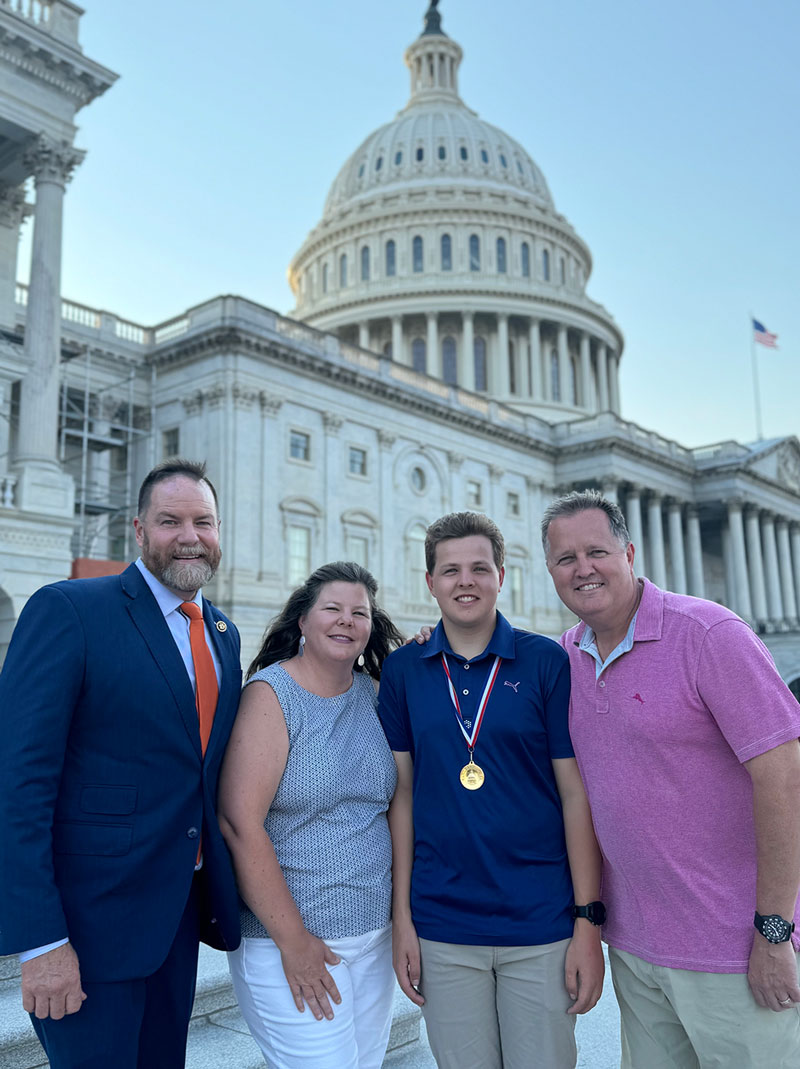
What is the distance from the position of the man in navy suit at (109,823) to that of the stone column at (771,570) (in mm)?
59965

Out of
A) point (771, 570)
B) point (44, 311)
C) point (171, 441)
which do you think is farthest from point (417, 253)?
point (44, 311)

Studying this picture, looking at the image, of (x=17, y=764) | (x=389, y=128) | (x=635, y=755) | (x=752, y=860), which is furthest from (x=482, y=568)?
(x=389, y=128)

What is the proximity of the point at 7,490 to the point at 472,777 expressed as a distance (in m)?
19.0

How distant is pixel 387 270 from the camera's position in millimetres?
66625

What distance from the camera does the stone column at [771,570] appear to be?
191 feet

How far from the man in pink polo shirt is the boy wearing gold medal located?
0.16 metres

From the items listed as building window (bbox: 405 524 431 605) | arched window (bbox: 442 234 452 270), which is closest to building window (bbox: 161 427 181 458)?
building window (bbox: 405 524 431 605)

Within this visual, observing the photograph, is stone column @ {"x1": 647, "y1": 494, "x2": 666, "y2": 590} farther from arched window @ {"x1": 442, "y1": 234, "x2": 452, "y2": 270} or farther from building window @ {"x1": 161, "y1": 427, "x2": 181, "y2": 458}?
building window @ {"x1": 161, "y1": 427, "x2": 181, "y2": 458}

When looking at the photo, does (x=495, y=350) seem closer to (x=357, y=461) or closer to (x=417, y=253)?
(x=417, y=253)

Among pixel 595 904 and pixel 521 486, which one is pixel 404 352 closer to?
pixel 521 486

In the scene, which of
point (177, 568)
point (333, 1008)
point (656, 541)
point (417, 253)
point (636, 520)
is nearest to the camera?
point (333, 1008)

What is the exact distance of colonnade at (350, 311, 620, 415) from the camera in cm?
6178

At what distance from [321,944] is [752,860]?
1.75 metres

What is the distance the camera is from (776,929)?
3.27 metres
